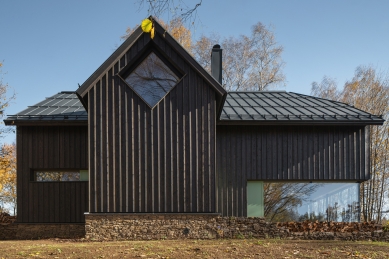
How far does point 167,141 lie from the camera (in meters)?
12.1

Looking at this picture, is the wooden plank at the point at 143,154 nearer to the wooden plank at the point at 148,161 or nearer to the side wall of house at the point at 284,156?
the wooden plank at the point at 148,161

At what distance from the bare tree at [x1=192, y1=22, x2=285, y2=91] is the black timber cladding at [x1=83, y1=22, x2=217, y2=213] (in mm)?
12726

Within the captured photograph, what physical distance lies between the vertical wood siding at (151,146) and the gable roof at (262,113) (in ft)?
4.79

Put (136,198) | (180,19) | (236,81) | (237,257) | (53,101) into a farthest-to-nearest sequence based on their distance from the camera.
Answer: (236,81) → (53,101) → (136,198) → (237,257) → (180,19)

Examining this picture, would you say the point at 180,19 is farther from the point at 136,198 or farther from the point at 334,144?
the point at 334,144

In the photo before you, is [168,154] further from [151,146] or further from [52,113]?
[52,113]

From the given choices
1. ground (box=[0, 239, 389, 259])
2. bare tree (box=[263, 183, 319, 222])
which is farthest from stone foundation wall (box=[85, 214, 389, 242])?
ground (box=[0, 239, 389, 259])

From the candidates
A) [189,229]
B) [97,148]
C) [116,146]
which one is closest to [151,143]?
[116,146]

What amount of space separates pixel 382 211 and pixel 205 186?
1476 centimetres

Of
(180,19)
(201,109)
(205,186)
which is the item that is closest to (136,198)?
(205,186)

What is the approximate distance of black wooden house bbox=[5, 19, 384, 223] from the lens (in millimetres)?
11977

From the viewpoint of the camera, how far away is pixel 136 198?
11.9 metres

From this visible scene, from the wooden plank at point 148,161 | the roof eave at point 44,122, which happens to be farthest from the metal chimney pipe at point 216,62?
the roof eave at point 44,122

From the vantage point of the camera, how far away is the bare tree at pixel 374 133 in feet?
74.4
